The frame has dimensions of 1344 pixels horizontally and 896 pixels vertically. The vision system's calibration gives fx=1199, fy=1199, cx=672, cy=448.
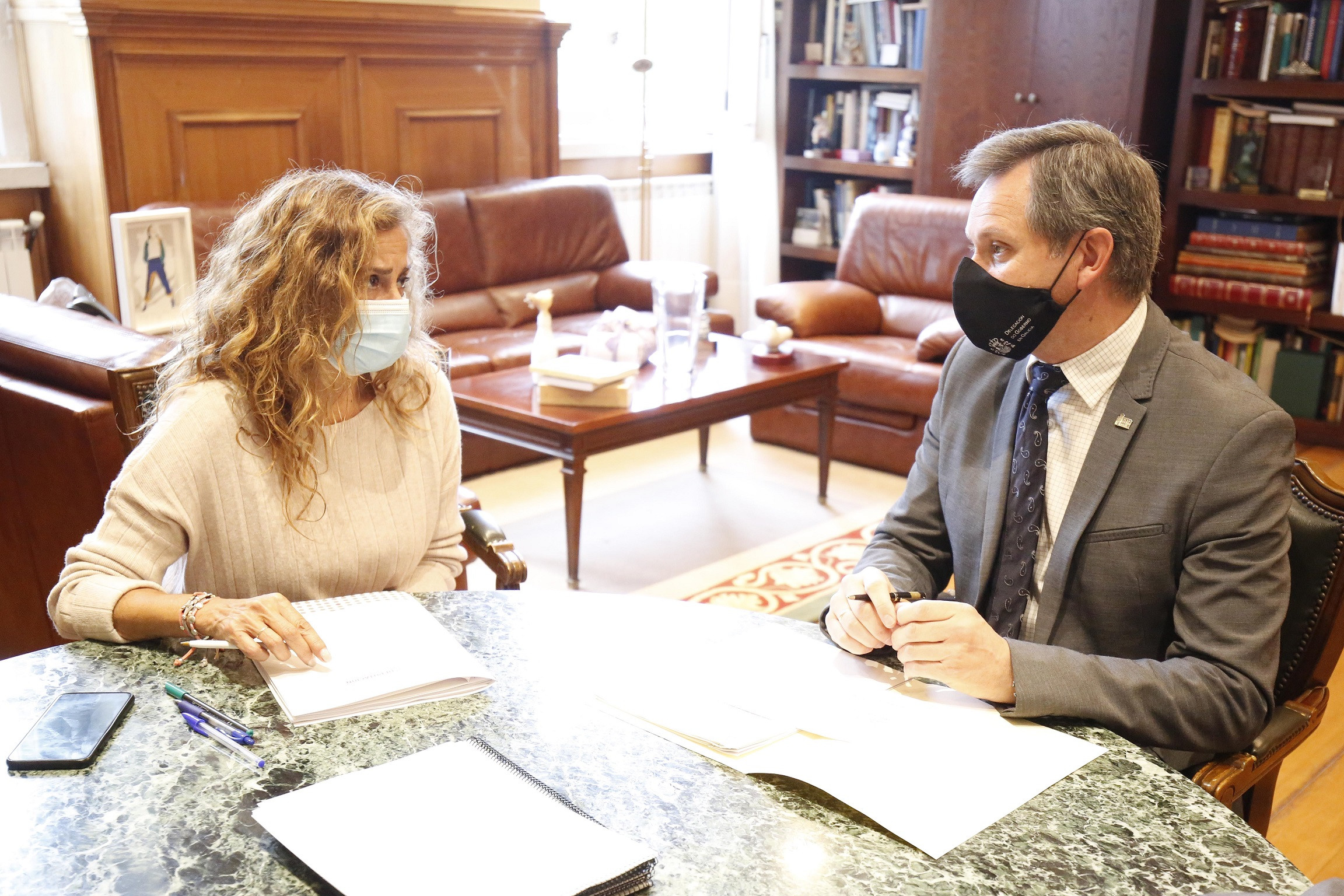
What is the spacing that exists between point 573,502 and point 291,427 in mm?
1745

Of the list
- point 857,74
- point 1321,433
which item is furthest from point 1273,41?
point 857,74

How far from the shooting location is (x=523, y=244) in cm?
496

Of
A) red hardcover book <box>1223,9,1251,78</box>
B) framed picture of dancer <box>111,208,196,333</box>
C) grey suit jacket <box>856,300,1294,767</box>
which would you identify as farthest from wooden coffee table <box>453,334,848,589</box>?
red hardcover book <box>1223,9,1251,78</box>

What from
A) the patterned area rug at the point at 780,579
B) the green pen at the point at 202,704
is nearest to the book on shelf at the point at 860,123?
the patterned area rug at the point at 780,579

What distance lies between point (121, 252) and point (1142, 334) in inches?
120

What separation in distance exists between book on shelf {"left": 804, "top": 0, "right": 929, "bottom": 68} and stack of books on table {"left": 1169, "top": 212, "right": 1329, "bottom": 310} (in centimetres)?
152

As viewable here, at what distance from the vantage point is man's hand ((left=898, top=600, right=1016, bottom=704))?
49.2 inches

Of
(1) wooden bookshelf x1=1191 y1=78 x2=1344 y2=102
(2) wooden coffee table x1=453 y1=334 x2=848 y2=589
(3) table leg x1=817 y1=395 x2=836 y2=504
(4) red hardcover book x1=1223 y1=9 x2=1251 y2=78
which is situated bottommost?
(3) table leg x1=817 y1=395 x2=836 y2=504

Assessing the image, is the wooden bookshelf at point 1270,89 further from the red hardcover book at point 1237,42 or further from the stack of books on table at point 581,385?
the stack of books on table at point 581,385

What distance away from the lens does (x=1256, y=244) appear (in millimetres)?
4863

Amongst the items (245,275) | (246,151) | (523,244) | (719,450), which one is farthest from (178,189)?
(245,275)

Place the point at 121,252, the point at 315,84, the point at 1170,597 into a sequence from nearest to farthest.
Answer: the point at 1170,597
the point at 121,252
the point at 315,84

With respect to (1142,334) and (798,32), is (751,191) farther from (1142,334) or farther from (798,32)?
(1142,334)

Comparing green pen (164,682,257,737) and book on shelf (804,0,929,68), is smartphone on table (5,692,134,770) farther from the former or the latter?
book on shelf (804,0,929,68)
